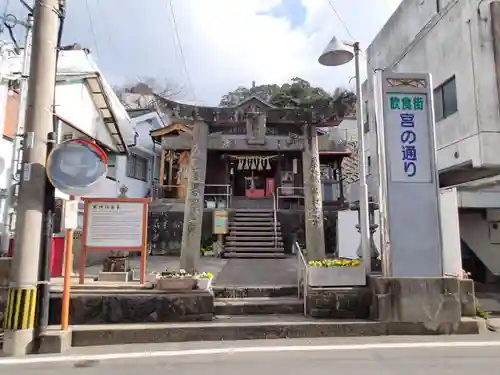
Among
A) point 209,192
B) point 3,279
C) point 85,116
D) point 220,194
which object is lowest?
point 3,279

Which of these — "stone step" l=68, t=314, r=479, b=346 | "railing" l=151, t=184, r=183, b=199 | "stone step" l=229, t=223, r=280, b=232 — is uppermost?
"railing" l=151, t=184, r=183, b=199

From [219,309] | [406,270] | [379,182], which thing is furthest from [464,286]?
[219,309]

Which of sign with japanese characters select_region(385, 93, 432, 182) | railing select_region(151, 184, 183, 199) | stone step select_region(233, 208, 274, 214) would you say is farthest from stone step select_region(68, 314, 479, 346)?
railing select_region(151, 184, 183, 199)

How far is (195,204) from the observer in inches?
396

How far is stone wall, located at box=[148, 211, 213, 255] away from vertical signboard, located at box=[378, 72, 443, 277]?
39.0ft

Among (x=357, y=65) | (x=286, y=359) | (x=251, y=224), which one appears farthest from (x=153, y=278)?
(x=251, y=224)

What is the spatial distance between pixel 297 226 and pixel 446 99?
330 inches

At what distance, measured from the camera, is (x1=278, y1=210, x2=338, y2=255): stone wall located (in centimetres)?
1775

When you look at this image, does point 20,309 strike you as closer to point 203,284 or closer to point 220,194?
point 203,284

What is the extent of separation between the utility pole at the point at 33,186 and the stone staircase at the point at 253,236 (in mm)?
9682

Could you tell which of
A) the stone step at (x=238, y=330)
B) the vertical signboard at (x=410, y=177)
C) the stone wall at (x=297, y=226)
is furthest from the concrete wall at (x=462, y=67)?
the stone wall at (x=297, y=226)

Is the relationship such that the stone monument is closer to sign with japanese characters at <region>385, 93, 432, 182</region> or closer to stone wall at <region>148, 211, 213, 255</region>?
sign with japanese characters at <region>385, 93, 432, 182</region>

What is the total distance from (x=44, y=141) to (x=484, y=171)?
12.6 meters

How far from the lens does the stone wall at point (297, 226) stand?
17.8 m
